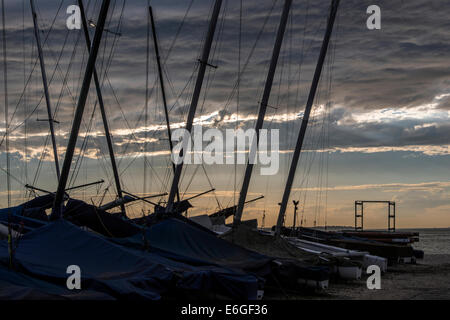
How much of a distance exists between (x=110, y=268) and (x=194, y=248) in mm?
5141

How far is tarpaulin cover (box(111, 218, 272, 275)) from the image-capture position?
849 inches

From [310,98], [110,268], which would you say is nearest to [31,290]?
[110,268]

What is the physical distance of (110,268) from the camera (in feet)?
57.9

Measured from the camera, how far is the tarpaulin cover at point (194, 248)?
21.6 meters

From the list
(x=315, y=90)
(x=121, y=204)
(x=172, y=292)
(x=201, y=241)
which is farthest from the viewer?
(x=121, y=204)

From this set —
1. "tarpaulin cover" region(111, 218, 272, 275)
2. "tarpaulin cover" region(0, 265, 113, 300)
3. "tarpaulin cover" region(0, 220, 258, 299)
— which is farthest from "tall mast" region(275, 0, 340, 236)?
"tarpaulin cover" region(0, 265, 113, 300)

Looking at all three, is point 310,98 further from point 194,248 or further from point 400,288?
point 194,248

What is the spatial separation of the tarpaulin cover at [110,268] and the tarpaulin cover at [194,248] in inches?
47.4

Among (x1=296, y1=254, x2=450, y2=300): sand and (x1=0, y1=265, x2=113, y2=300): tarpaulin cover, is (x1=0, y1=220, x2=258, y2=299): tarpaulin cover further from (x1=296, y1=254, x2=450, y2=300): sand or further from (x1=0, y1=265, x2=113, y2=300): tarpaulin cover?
(x1=296, y1=254, x2=450, y2=300): sand

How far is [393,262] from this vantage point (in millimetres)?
45875

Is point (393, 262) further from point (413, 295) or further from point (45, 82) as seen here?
point (45, 82)

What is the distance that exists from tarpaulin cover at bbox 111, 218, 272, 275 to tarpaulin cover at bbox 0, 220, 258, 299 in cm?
120

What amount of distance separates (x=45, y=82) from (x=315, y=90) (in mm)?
18120
